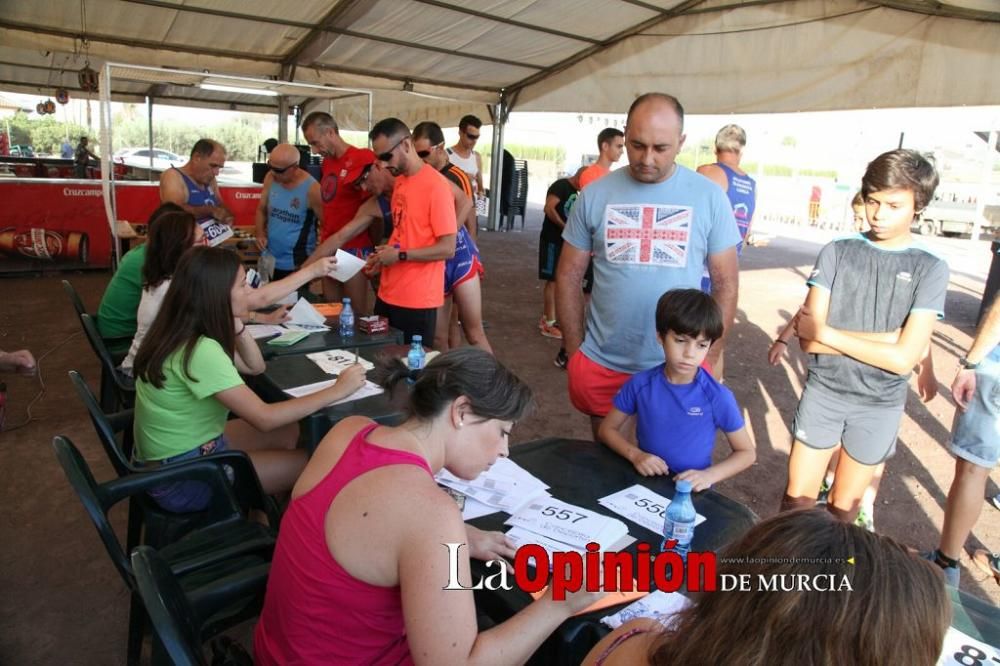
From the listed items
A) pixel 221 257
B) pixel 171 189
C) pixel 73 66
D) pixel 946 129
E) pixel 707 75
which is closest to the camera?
pixel 221 257

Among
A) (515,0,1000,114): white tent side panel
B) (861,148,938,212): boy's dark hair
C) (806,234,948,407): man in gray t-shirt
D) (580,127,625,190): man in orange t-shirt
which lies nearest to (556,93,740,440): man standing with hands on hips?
(806,234,948,407): man in gray t-shirt

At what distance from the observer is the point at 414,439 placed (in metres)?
1.32

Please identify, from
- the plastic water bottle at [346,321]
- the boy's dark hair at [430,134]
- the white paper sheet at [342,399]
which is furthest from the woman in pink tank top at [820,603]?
the boy's dark hair at [430,134]

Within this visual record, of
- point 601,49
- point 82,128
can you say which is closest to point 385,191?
point 601,49

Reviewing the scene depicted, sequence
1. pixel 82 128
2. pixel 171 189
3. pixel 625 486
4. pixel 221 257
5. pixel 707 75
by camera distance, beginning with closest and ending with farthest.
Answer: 1. pixel 625 486
2. pixel 221 257
3. pixel 171 189
4. pixel 707 75
5. pixel 82 128

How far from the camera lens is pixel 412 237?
11.6 ft

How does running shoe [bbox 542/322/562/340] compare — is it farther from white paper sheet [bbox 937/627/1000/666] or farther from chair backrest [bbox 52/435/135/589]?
white paper sheet [bbox 937/627/1000/666]

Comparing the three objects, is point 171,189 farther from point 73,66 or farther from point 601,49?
point 73,66

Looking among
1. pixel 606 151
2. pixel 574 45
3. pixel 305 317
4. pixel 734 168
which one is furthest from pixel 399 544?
pixel 574 45

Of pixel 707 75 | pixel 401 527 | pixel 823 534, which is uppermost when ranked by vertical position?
pixel 707 75

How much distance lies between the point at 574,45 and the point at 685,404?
8590 millimetres

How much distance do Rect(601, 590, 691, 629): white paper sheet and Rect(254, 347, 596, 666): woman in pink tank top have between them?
103 millimetres

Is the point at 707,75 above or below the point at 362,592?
above

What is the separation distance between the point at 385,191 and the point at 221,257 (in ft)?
6.54
